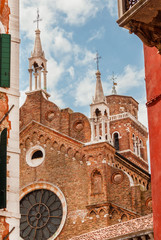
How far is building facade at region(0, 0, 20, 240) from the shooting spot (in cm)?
1148

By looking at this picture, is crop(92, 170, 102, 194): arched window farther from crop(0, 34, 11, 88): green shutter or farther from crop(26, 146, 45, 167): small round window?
crop(0, 34, 11, 88): green shutter

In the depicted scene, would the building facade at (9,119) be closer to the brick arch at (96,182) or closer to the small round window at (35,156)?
the brick arch at (96,182)

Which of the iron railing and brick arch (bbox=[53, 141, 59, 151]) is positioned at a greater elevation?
brick arch (bbox=[53, 141, 59, 151])

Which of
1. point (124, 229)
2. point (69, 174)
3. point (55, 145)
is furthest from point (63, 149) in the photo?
point (124, 229)

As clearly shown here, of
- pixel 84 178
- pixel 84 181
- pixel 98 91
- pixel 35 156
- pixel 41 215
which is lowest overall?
pixel 41 215

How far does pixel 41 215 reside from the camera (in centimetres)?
2095

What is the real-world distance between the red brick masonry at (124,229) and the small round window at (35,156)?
635 centimetres

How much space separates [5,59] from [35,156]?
33.1 feet

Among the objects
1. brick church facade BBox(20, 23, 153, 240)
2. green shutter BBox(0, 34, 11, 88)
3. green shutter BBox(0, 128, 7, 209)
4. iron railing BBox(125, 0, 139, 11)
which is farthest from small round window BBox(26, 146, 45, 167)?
iron railing BBox(125, 0, 139, 11)

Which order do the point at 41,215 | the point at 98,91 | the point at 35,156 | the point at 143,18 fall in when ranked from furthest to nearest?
the point at 98,91, the point at 35,156, the point at 41,215, the point at 143,18

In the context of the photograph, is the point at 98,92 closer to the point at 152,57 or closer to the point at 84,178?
the point at 84,178

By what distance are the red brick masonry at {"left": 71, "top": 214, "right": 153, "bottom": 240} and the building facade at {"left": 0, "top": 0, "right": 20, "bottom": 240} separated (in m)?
3.22

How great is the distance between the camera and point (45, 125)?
22844 millimetres

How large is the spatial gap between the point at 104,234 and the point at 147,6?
982 cm
